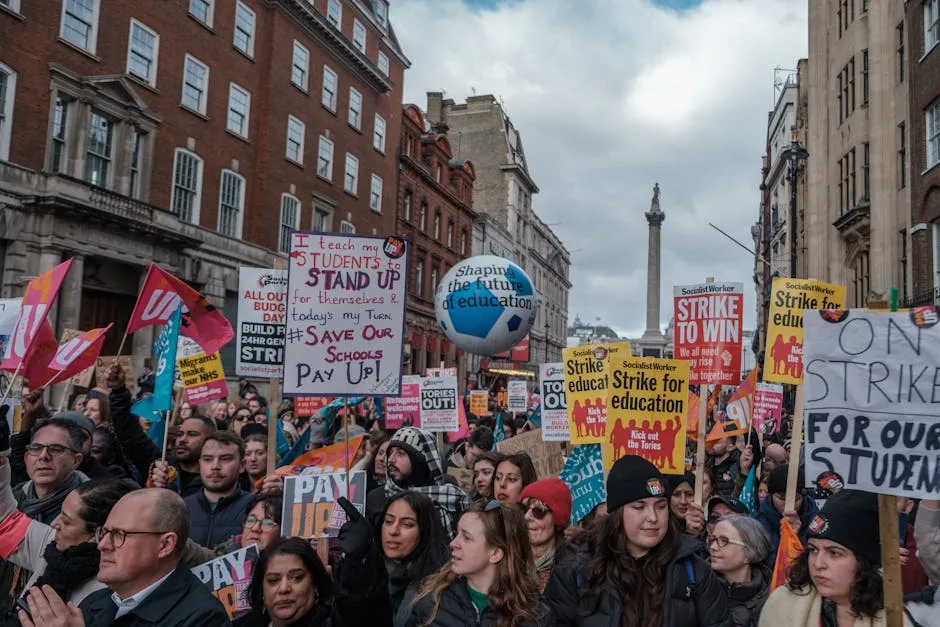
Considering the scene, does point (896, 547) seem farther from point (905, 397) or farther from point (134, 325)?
point (134, 325)

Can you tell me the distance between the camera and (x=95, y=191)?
63.0 ft

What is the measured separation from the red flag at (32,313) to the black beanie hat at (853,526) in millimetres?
5645

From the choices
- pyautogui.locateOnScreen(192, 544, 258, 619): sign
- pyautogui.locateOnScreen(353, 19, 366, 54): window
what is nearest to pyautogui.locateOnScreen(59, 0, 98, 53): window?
pyautogui.locateOnScreen(353, 19, 366, 54): window

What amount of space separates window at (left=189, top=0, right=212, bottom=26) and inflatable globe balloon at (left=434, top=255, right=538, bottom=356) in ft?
56.1

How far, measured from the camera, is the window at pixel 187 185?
23312 mm

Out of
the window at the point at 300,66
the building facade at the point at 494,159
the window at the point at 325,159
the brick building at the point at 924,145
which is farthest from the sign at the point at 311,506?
the building facade at the point at 494,159

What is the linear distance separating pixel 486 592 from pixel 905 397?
1.97m

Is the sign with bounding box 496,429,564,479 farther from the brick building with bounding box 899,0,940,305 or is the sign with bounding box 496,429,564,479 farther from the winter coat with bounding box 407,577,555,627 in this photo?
the brick building with bounding box 899,0,940,305

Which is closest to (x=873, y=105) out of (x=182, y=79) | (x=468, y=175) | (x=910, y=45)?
(x=910, y=45)

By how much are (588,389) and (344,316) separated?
Answer: 3143 millimetres

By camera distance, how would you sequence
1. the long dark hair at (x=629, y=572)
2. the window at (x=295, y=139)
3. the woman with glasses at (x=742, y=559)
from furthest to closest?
the window at (x=295, y=139), the woman with glasses at (x=742, y=559), the long dark hair at (x=629, y=572)

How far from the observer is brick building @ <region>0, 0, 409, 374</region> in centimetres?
1819

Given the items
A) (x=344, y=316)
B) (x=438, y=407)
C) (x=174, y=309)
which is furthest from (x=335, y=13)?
(x=344, y=316)

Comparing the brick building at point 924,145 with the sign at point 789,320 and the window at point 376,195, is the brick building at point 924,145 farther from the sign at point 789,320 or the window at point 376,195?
the window at point 376,195
